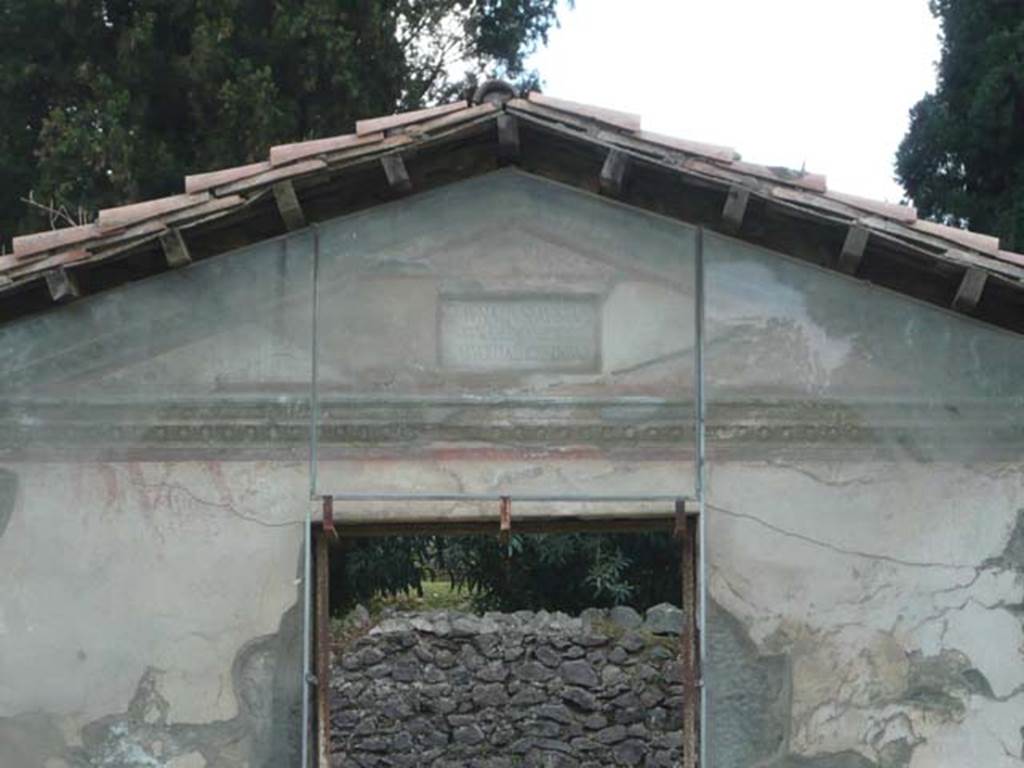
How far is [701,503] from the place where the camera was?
665 cm

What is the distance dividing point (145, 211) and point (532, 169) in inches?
60.1

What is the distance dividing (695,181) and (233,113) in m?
7.30

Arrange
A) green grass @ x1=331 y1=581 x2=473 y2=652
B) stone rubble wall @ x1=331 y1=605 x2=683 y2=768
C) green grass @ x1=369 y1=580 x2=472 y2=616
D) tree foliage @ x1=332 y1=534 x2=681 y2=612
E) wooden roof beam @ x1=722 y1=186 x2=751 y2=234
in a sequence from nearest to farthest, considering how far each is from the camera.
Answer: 1. wooden roof beam @ x1=722 y1=186 x2=751 y2=234
2. stone rubble wall @ x1=331 y1=605 x2=683 y2=768
3. green grass @ x1=331 y1=581 x2=473 y2=652
4. tree foliage @ x1=332 y1=534 x2=681 y2=612
5. green grass @ x1=369 y1=580 x2=472 y2=616

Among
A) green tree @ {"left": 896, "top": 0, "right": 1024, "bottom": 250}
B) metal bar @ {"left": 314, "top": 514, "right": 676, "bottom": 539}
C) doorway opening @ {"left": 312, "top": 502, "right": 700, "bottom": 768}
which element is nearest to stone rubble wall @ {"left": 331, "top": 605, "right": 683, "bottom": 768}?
doorway opening @ {"left": 312, "top": 502, "right": 700, "bottom": 768}

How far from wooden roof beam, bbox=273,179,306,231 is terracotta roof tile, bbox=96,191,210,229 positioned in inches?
10.5

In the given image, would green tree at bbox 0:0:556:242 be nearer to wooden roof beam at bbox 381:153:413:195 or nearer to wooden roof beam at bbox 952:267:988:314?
wooden roof beam at bbox 381:153:413:195

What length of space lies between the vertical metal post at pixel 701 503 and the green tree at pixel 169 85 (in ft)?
22.8

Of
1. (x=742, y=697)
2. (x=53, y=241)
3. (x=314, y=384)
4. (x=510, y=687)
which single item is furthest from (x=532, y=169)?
(x=510, y=687)

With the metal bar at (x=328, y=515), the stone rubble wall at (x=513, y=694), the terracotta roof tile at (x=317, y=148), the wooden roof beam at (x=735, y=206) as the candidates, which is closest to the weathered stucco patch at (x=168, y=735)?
the metal bar at (x=328, y=515)

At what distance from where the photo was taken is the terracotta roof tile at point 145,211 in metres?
6.48

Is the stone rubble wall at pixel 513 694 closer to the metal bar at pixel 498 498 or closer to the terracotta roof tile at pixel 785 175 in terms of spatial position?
the metal bar at pixel 498 498

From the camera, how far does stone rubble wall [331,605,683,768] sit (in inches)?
566

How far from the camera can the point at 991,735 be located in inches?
260

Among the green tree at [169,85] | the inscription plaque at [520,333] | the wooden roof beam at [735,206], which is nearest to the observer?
the wooden roof beam at [735,206]
